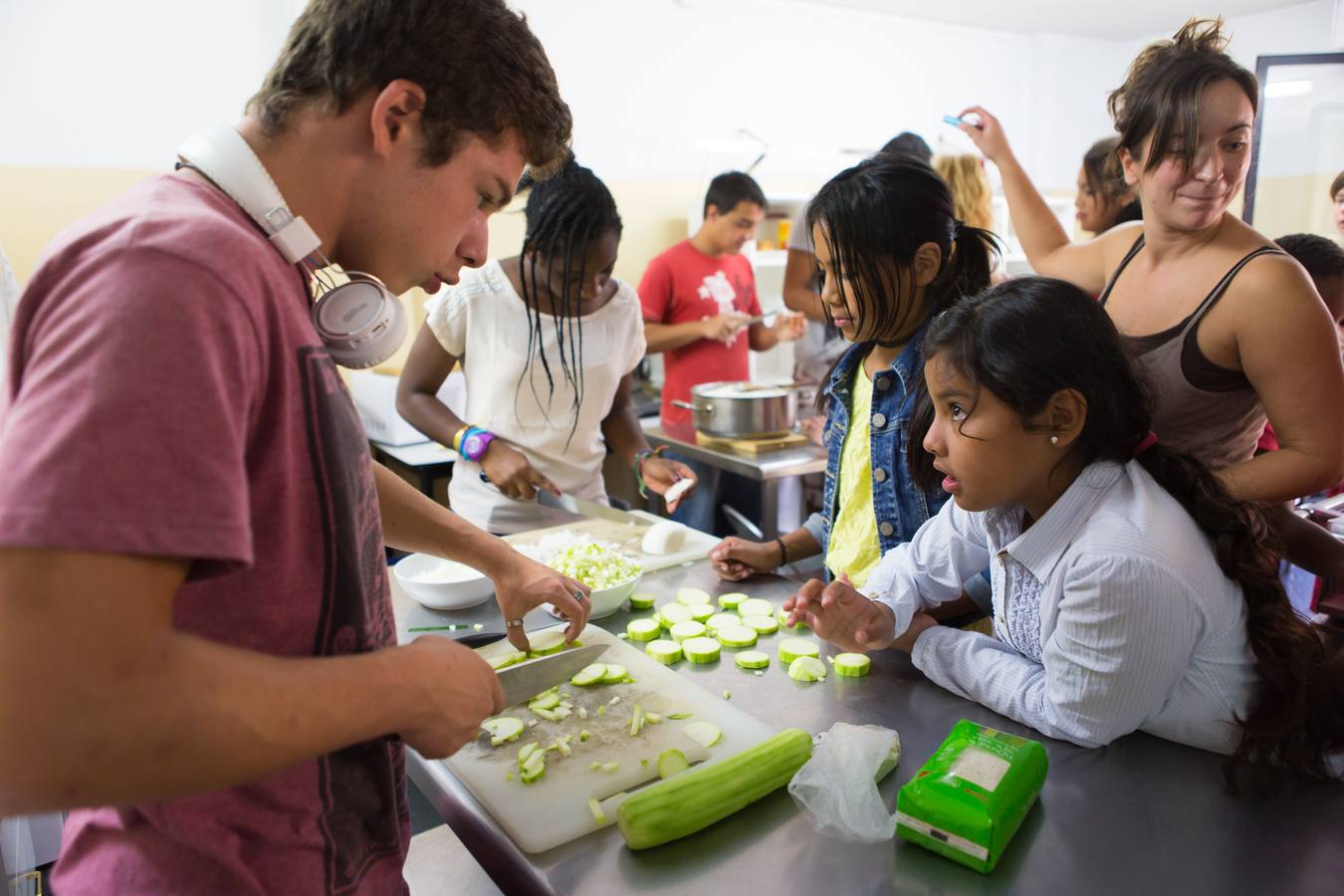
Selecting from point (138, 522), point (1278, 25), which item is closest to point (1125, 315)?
point (138, 522)

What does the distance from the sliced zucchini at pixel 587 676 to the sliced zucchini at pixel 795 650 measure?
33cm

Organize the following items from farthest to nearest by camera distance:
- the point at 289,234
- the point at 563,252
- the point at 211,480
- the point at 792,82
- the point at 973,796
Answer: the point at 792,82 < the point at 563,252 < the point at 973,796 < the point at 289,234 < the point at 211,480

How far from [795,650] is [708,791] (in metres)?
0.50

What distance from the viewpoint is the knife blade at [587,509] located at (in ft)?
7.81

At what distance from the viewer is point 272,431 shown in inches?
28.3

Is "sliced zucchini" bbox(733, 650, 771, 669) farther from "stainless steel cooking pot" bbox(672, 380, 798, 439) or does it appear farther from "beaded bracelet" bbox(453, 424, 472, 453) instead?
"stainless steel cooking pot" bbox(672, 380, 798, 439)

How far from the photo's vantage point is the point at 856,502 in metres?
1.99

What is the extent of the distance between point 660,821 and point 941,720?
1.73 feet

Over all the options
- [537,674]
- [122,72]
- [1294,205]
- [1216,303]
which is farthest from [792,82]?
[537,674]

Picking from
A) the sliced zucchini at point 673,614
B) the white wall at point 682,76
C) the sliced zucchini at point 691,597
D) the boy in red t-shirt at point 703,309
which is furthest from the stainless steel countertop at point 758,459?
the white wall at point 682,76

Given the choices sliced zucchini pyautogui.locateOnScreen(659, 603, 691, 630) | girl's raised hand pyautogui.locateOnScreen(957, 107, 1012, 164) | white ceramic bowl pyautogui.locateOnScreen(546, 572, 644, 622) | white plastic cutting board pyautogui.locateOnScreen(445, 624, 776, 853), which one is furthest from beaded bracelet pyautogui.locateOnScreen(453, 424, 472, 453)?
girl's raised hand pyautogui.locateOnScreen(957, 107, 1012, 164)

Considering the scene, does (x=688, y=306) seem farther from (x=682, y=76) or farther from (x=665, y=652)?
(x=665, y=652)

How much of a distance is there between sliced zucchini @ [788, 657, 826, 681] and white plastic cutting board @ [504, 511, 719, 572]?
0.62 metres

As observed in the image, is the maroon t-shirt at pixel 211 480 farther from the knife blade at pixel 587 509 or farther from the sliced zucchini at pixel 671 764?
the knife blade at pixel 587 509
